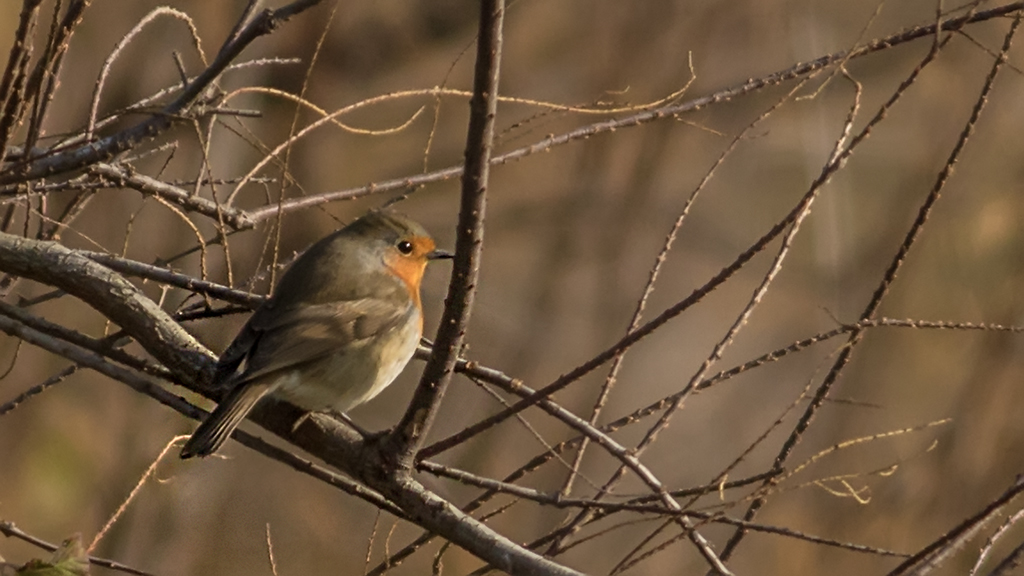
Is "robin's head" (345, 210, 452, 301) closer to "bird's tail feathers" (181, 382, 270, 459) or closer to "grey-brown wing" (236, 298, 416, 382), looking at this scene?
"grey-brown wing" (236, 298, 416, 382)

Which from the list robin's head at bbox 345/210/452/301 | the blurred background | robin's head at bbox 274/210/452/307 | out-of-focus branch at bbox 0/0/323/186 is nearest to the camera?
out-of-focus branch at bbox 0/0/323/186

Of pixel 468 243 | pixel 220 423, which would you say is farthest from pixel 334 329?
pixel 468 243

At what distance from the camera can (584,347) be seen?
27.2 ft

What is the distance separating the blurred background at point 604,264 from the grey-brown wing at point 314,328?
405 centimetres

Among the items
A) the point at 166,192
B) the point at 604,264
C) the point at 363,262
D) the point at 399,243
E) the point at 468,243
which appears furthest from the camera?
the point at 604,264

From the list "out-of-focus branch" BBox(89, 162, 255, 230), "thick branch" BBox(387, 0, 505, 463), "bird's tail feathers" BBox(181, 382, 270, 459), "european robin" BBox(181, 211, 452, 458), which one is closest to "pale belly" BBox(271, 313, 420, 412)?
"european robin" BBox(181, 211, 452, 458)

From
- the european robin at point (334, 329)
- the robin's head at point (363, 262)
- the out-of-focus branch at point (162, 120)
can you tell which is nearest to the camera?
the out-of-focus branch at point (162, 120)

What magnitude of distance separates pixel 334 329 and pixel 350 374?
0.47 ft

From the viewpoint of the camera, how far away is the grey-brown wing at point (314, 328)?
299 cm

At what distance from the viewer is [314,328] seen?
10.5ft

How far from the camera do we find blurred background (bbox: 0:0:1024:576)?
7.78m

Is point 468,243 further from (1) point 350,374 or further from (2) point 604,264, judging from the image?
(2) point 604,264

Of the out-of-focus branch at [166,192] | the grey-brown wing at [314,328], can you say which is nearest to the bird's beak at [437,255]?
the grey-brown wing at [314,328]

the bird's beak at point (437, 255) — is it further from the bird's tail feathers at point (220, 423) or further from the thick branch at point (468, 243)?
the thick branch at point (468, 243)
